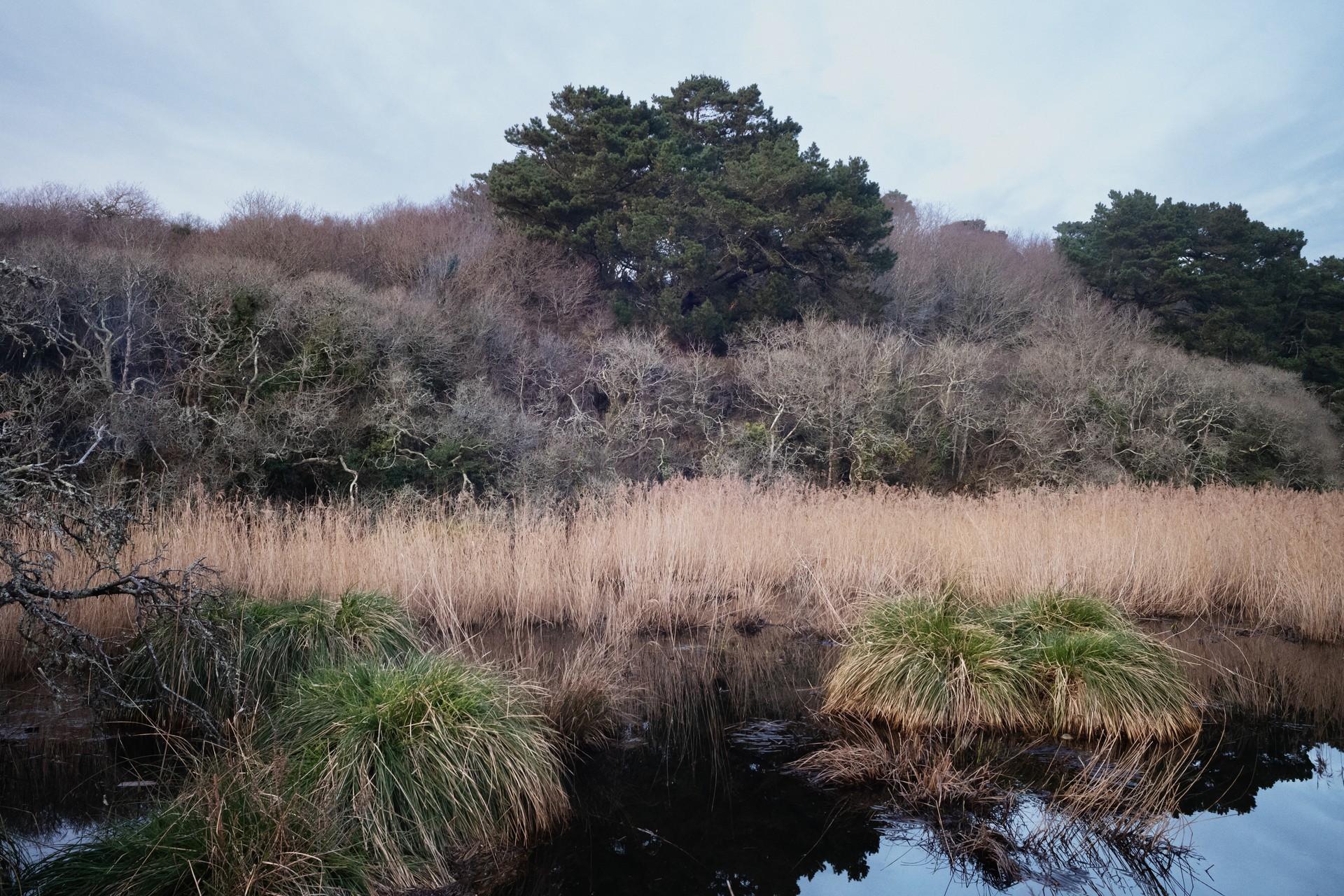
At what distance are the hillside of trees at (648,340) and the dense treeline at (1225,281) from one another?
0.13 m

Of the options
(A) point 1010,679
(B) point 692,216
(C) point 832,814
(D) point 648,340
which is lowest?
(C) point 832,814

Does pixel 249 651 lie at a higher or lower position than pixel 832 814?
higher

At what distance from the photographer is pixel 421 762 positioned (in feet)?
12.0

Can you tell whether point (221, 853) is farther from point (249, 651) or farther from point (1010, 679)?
point (1010, 679)

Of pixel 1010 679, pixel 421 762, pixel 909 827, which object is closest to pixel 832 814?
pixel 909 827

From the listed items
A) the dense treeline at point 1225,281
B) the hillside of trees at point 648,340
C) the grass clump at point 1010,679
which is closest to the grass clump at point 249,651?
the grass clump at point 1010,679

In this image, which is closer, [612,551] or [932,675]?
[932,675]

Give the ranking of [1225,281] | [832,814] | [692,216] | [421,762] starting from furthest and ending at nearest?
1. [1225,281]
2. [692,216]
3. [832,814]
4. [421,762]

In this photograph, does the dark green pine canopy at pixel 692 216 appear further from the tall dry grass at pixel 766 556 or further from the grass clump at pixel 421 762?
the grass clump at pixel 421 762

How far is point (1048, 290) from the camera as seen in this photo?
93.1ft

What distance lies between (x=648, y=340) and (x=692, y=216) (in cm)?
403

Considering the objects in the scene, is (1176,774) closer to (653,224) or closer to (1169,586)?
(1169,586)

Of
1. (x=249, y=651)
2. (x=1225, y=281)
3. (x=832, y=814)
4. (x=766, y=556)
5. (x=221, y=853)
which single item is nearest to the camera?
(x=221, y=853)

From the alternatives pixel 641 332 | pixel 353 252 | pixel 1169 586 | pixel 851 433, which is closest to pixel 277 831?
pixel 1169 586
